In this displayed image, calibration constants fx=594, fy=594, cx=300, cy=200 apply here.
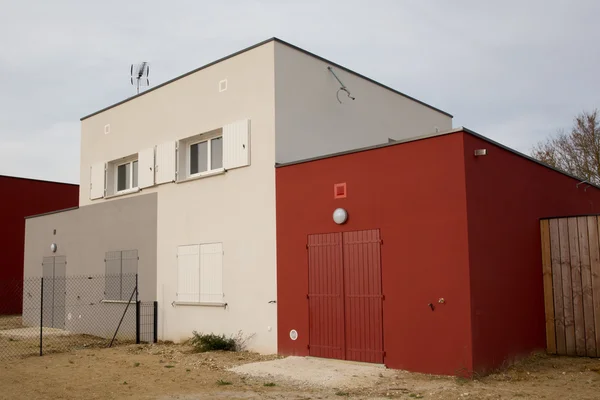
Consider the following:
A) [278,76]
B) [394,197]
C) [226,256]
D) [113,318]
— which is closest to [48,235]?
[113,318]

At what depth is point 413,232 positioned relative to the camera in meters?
9.09

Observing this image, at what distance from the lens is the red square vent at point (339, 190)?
10070mm

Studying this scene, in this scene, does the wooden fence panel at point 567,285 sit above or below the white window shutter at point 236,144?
below

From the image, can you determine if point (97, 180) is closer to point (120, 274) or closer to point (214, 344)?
point (120, 274)

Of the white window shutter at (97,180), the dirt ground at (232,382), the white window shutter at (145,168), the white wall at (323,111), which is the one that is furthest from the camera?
the white window shutter at (97,180)

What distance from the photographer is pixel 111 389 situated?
28.2ft

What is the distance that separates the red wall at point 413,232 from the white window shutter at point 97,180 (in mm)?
7866

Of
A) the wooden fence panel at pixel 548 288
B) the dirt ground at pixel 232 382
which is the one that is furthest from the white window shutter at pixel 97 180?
the wooden fence panel at pixel 548 288

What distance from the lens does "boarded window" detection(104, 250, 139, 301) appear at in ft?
48.1

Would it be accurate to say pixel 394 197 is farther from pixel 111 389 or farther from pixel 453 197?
pixel 111 389

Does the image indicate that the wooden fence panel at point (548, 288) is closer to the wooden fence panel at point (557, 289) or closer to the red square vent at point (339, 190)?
the wooden fence panel at point (557, 289)

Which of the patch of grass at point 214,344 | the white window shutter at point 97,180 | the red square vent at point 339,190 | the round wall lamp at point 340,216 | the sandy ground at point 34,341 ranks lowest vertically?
the sandy ground at point 34,341

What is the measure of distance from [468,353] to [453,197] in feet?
7.27

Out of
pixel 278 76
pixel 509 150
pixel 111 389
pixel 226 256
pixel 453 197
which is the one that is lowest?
pixel 111 389
